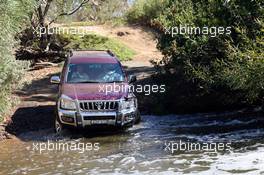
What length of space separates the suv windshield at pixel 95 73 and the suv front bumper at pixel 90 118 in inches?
47.4

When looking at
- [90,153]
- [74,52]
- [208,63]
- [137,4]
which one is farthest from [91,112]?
[137,4]

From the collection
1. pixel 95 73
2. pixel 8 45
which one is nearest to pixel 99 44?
pixel 95 73

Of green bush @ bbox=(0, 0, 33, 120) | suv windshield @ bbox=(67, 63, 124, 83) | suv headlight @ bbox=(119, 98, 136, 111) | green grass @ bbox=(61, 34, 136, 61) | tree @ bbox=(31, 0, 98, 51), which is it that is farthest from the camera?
green grass @ bbox=(61, 34, 136, 61)

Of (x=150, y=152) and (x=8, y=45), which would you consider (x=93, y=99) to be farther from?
(x=8, y=45)

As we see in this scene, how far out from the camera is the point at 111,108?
12547 millimetres

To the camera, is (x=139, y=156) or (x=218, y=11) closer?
(x=139, y=156)

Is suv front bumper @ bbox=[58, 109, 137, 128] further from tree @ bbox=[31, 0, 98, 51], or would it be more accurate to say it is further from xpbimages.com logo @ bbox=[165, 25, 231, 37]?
tree @ bbox=[31, 0, 98, 51]

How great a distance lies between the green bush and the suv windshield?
4.73ft

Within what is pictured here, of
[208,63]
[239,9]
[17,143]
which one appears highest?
[239,9]

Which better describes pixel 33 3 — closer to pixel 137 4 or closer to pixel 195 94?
pixel 195 94

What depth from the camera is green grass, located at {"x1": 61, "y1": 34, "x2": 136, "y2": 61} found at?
27.9 meters

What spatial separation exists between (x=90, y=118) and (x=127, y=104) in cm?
98

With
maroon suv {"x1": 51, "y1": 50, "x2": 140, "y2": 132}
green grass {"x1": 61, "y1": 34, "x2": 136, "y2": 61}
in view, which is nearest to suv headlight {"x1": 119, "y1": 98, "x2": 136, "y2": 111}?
maroon suv {"x1": 51, "y1": 50, "x2": 140, "y2": 132}

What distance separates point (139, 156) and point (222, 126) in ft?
12.4
